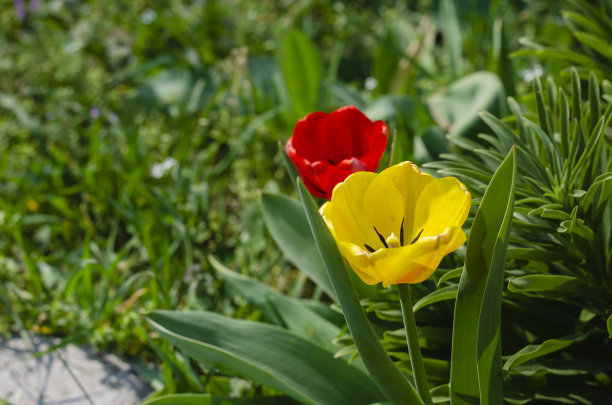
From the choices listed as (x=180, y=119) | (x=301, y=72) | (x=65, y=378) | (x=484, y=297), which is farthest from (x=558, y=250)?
(x=180, y=119)

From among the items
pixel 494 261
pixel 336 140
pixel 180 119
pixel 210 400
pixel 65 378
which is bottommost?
pixel 65 378

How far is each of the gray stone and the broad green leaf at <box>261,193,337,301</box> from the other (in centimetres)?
55

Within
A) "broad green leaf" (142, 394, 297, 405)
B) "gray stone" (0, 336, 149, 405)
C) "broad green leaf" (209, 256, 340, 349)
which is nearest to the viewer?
"broad green leaf" (142, 394, 297, 405)

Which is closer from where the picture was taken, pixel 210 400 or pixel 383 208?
pixel 383 208

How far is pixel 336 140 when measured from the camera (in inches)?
40.7

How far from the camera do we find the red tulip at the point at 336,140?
3.19 feet

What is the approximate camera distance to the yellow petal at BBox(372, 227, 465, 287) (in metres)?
0.73

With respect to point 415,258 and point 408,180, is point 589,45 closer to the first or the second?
point 408,180

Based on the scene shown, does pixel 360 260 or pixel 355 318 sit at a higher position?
pixel 360 260

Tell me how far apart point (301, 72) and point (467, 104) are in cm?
71

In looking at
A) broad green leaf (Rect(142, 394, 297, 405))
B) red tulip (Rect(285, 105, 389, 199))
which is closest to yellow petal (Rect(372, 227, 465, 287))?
red tulip (Rect(285, 105, 389, 199))

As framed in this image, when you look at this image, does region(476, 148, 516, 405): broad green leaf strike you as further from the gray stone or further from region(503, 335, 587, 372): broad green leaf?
the gray stone

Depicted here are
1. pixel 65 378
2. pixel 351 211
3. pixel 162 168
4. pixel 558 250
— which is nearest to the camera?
pixel 351 211

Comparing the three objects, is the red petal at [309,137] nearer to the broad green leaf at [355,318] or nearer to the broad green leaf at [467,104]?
the broad green leaf at [355,318]
